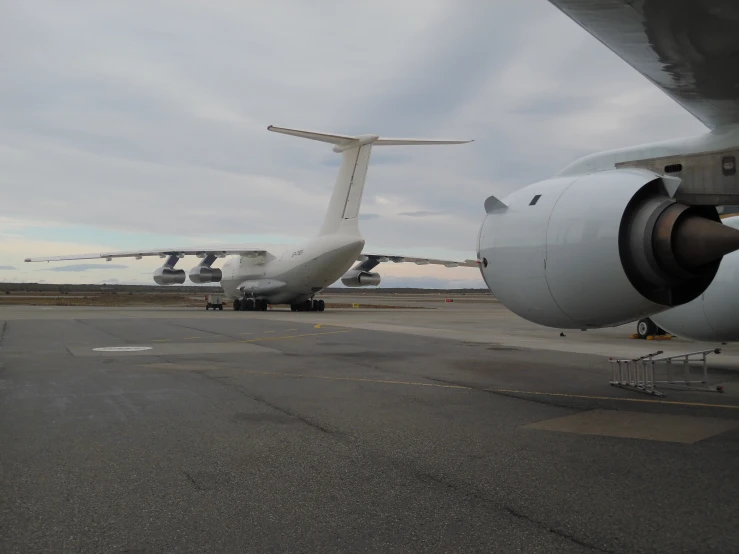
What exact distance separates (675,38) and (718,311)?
21.0ft

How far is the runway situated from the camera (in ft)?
10.9

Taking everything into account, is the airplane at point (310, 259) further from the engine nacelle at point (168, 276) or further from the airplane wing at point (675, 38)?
the airplane wing at point (675, 38)

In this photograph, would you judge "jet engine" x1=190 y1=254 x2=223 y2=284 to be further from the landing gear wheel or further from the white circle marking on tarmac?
the landing gear wheel

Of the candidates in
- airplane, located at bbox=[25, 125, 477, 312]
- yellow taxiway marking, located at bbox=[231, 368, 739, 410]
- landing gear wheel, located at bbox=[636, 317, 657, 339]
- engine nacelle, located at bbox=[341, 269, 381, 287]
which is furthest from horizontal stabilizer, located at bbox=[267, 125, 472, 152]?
yellow taxiway marking, located at bbox=[231, 368, 739, 410]

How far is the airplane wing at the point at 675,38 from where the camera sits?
3885 mm

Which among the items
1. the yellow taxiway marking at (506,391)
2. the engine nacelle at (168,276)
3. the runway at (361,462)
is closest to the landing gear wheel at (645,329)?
the runway at (361,462)

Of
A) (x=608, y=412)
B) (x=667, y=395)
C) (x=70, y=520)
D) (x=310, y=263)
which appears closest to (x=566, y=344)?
(x=667, y=395)

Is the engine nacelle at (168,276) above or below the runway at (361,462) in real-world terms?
above

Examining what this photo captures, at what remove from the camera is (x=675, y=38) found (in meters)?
4.27

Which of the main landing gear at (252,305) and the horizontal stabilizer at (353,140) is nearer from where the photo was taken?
the horizontal stabilizer at (353,140)

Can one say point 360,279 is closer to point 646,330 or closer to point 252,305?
point 252,305

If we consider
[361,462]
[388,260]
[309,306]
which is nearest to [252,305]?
[309,306]

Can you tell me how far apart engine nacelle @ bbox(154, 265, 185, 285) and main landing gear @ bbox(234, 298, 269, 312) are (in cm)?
397

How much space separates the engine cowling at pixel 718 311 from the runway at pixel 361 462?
1112mm
